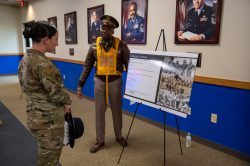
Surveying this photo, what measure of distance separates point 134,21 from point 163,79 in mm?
1777

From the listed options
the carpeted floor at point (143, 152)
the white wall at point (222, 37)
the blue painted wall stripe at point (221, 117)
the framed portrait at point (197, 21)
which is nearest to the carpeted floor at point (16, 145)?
the carpeted floor at point (143, 152)

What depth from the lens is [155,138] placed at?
10.1 feet

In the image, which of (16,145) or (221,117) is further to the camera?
(16,145)

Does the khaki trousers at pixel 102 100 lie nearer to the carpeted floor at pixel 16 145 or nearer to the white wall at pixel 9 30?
the carpeted floor at pixel 16 145

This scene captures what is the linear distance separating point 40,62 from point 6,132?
2335 millimetres

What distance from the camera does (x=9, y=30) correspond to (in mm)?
8844

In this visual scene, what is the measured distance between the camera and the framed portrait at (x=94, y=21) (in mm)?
4457

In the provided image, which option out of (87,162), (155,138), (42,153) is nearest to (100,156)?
(87,162)

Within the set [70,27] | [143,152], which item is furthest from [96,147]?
[70,27]

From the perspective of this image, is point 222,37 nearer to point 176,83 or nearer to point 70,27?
point 176,83

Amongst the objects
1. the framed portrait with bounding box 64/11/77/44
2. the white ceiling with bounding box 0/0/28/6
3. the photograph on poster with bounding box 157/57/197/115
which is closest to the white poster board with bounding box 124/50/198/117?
the photograph on poster with bounding box 157/57/197/115

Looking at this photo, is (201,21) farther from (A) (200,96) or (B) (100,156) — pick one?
(B) (100,156)

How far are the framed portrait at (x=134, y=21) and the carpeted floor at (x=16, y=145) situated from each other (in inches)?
84.5

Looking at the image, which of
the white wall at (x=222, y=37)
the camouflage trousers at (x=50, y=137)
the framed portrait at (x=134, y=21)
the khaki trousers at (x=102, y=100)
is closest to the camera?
the camouflage trousers at (x=50, y=137)
